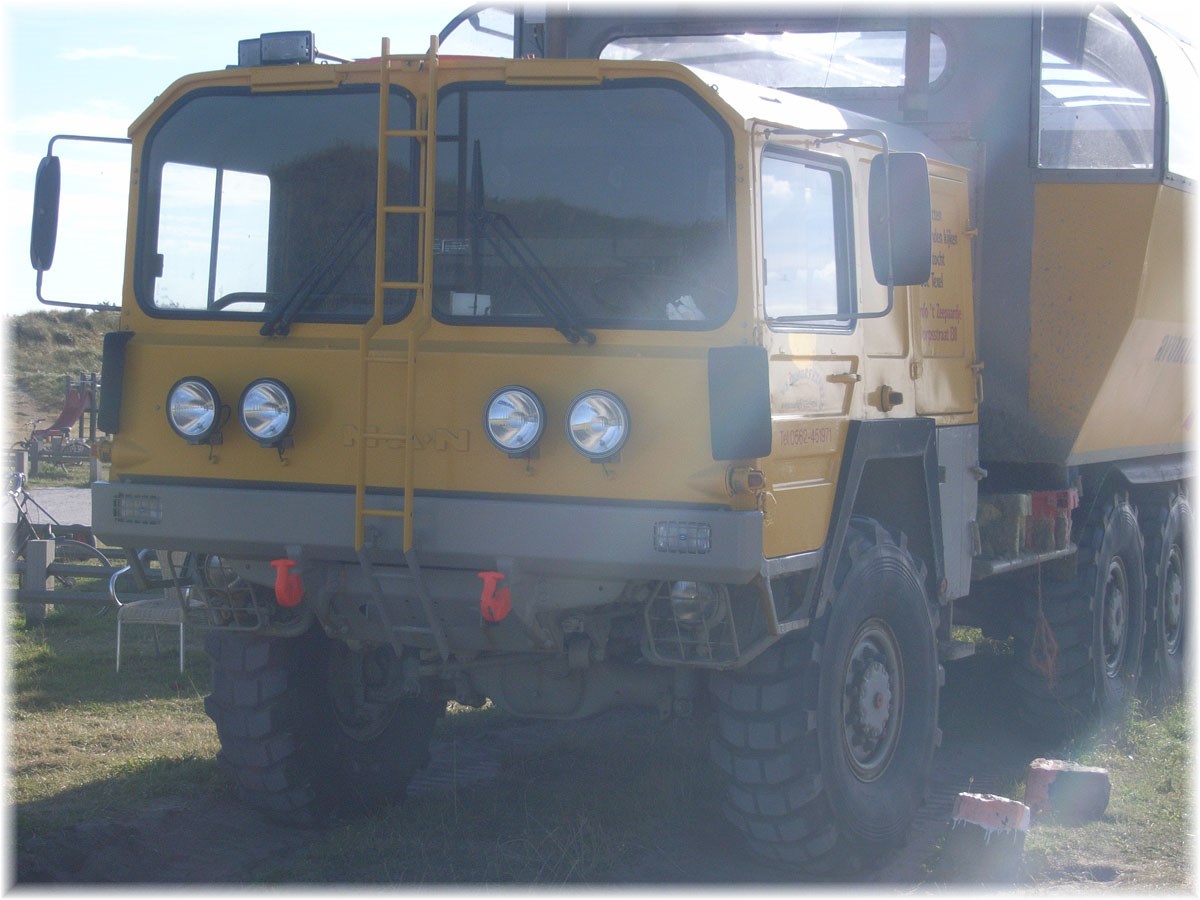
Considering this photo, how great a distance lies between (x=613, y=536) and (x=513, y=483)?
16.0 inches

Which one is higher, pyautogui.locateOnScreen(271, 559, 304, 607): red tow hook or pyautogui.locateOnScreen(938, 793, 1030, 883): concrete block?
pyautogui.locateOnScreen(271, 559, 304, 607): red tow hook

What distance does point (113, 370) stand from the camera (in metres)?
5.27

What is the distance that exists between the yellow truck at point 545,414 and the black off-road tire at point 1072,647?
1.49 metres

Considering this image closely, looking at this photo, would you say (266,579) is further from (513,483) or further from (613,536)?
(613,536)

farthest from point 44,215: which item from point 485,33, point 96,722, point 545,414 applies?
point 96,722

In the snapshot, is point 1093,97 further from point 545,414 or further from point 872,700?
point 545,414

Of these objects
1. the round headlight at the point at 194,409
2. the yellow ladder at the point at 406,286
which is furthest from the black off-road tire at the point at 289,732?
the yellow ladder at the point at 406,286

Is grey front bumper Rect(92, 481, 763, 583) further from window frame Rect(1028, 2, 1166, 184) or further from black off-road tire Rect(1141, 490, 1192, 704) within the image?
black off-road tire Rect(1141, 490, 1192, 704)

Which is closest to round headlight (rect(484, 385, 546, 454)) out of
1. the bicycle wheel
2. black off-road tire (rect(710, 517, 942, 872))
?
black off-road tire (rect(710, 517, 942, 872))

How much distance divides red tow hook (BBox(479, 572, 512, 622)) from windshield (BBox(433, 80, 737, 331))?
852 mm

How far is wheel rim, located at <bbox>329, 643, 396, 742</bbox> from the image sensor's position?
19.6ft

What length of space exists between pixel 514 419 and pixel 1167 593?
19.9 feet

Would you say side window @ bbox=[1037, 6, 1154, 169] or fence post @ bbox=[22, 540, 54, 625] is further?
fence post @ bbox=[22, 540, 54, 625]

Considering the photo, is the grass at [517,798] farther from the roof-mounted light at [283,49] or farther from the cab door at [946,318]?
the roof-mounted light at [283,49]
